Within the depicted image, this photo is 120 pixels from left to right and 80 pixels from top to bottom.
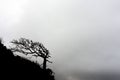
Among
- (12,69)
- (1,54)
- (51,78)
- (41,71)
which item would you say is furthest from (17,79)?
(51,78)

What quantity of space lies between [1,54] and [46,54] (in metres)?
11.8

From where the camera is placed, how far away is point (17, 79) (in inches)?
990

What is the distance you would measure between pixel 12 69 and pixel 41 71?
9551 millimetres

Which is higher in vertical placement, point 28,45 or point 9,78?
point 28,45

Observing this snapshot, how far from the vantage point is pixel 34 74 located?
3106 cm

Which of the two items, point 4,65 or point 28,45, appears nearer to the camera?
point 4,65

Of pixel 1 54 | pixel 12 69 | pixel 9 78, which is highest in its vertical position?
pixel 1 54

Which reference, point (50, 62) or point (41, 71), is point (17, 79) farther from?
point (50, 62)

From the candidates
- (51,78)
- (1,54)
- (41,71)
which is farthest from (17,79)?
(51,78)

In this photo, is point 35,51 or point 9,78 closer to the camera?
point 9,78

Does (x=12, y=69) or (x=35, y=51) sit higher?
(x=35, y=51)

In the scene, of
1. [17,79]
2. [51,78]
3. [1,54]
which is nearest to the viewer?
[17,79]

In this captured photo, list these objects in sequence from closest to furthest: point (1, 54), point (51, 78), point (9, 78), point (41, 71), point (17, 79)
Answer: point (9, 78)
point (17, 79)
point (1, 54)
point (41, 71)
point (51, 78)

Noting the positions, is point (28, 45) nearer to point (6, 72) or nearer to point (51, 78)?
point (51, 78)
